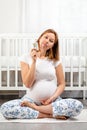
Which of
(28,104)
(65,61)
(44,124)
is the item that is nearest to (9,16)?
(65,61)

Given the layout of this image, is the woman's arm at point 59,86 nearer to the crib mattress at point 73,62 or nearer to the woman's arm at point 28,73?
the woman's arm at point 28,73

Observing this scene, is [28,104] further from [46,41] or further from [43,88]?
[46,41]

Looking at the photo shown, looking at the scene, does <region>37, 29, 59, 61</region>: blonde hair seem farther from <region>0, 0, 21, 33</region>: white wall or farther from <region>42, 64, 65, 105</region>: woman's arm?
<region>0, 0, 21, 33</region>: white wall

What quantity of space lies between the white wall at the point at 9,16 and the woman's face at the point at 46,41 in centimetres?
187

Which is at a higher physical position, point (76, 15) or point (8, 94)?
point (76, 15)

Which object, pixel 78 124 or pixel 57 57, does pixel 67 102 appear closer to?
pixel 78 124

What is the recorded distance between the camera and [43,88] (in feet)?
7.66

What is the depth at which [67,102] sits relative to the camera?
2.22m

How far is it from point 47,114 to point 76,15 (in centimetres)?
212

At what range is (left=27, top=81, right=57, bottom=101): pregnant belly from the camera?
233 centimetres

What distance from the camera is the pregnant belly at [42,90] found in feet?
7.65

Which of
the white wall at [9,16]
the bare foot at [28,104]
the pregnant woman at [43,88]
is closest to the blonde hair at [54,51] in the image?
the pregnant woman at [43,88]

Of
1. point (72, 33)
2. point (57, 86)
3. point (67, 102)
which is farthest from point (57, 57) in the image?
point (72, 33)

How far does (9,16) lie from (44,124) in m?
→ 2.43
